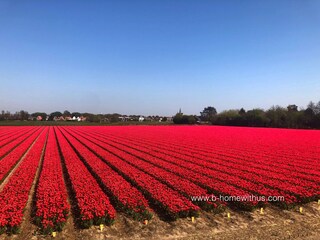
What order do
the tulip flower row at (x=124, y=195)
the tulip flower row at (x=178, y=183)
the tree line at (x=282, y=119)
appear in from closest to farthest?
the tulip flower row at (x=124, y=195) < the tulip flower row at (x=178, y=183) < the tree line at (x=282, y=119)

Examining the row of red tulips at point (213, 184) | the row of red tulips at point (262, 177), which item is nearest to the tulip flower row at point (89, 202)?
the row of red tulips at point (213, 184)

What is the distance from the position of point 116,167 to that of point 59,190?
5437mm

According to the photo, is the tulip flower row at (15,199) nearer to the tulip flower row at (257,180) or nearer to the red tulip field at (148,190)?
the red tulip field at (148,190)

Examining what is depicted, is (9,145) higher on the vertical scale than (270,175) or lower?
higher

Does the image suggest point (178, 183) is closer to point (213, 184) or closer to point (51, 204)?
point (213, 184)

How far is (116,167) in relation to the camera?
17.4m

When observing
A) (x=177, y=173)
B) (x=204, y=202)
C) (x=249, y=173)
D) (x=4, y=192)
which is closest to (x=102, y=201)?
(x=204, y=202)

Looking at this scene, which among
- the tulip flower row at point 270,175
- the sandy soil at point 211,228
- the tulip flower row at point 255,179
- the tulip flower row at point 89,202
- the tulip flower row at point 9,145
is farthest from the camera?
the tulip flower row at point 9,145

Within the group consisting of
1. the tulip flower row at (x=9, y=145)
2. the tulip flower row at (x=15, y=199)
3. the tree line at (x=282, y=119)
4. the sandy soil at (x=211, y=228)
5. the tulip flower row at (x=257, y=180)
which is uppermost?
the tree line at (x=282, y=119)

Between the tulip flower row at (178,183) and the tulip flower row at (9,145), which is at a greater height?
the tulip flower row at (9,145)

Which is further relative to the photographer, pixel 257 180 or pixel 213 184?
pixel 257 180

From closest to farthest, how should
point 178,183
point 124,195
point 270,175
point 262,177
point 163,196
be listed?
point 163,196 < point 124,195 < point 178,183 < point 262,177 < point 270,175

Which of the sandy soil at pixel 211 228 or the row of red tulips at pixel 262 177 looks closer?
the sandy soil at pixel 211 228

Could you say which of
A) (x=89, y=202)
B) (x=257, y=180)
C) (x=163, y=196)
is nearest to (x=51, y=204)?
(x=89, y=202)
